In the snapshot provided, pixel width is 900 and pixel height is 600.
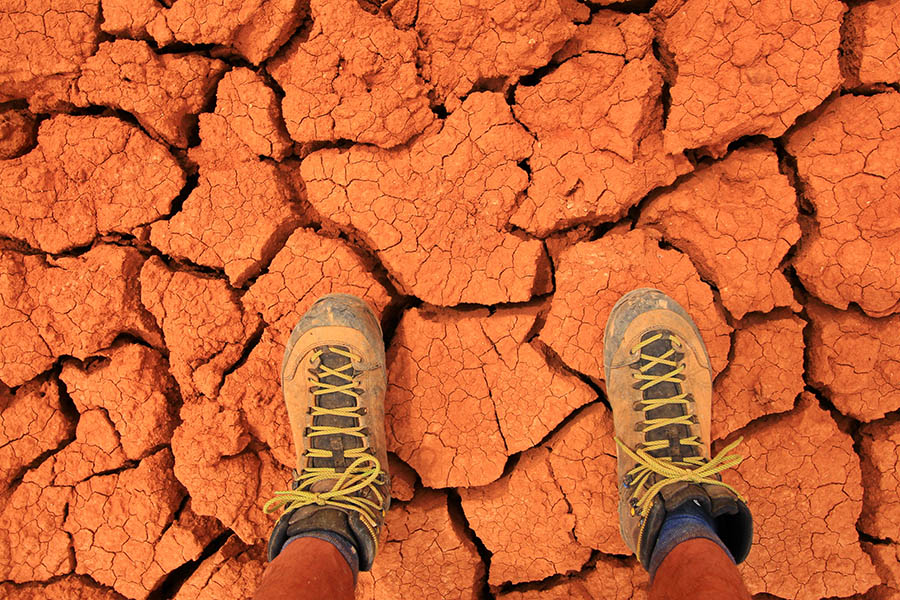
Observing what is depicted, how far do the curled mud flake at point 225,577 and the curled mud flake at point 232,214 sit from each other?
3.33 ft

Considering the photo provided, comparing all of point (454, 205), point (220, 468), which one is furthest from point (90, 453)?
point (454, 205)

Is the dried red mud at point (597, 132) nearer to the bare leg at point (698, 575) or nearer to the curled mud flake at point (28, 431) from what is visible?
the bare leg at point (698, 575)

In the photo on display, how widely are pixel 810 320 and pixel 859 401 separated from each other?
1.08ft

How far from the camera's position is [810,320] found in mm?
1978

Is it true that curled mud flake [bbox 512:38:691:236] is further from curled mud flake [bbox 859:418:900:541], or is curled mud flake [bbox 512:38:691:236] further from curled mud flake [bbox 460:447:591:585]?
curled mud flake [bbox 859:418:900:541]

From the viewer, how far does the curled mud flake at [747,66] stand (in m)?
1.91

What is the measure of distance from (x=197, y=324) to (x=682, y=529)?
178 centimetres

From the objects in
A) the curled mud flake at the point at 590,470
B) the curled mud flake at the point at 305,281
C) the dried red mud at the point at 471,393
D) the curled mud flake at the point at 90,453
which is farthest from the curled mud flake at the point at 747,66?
the curled mud flake at the point at 90,453

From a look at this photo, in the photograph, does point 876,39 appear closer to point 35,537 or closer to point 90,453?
point 90,453

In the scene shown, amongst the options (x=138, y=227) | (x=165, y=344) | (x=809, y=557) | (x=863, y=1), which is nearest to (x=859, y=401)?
(x=809, y=557)

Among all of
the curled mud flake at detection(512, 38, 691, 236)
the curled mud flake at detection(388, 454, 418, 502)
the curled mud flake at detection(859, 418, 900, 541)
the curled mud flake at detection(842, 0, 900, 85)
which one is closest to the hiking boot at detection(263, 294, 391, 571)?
the curled mud flake at detection(388, 454, 418, 502)

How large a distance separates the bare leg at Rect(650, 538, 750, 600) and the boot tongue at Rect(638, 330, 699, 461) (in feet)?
1.10

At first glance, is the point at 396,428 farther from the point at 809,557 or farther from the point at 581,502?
the point at 809,557

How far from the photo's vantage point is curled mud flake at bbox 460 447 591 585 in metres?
2.02
